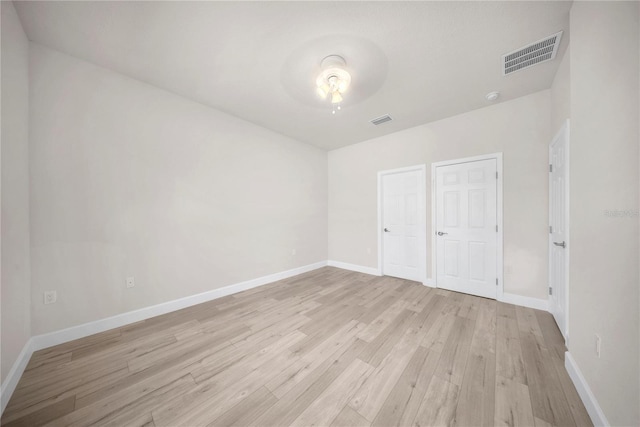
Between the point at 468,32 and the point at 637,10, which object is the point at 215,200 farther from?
the point at 637,10

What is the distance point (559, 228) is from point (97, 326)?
5144 mm

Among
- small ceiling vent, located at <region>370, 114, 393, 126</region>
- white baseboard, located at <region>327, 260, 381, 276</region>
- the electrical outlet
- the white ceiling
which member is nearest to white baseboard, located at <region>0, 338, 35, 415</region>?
the electrical outlet

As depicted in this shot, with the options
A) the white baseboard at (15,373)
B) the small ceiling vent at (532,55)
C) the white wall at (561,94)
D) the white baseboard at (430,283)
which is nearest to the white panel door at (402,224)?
the white baseboard at (430,283)

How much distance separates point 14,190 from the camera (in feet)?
5.30

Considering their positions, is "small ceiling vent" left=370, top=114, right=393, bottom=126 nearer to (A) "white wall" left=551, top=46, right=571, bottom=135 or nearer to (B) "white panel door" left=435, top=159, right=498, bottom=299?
(B) "white panel door" left=435, top=159, right=498, bottom=299

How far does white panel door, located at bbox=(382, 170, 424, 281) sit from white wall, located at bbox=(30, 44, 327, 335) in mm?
2413

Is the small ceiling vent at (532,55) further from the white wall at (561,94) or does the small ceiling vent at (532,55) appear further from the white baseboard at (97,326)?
the white baseboard at (97,326)

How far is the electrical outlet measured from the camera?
195cm

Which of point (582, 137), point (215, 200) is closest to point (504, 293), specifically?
point (582, 137)

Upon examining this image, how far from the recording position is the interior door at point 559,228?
198cm

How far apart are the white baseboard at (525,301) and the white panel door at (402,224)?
3.83 feet

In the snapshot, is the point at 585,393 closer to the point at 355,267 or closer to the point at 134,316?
the point at 355,267

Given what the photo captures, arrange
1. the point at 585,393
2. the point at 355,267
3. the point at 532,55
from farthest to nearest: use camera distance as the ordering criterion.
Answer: the point at 355,267 → the point at 532,55 → the point at 585,393

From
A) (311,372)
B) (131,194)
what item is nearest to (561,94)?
(311,372)
